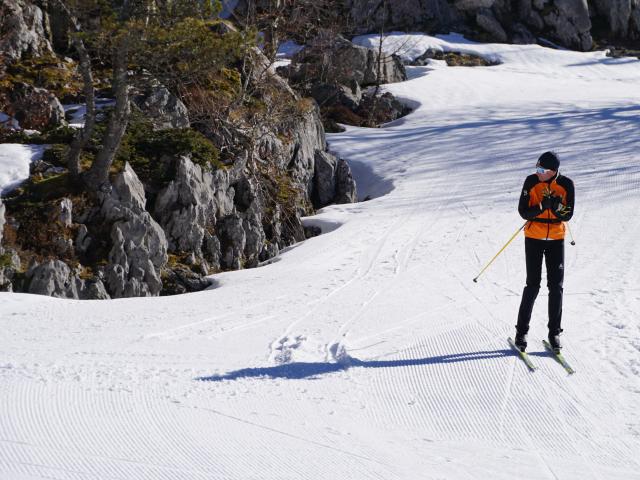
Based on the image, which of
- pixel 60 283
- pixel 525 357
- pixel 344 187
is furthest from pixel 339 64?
pixel 525 357

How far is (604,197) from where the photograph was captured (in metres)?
16.3

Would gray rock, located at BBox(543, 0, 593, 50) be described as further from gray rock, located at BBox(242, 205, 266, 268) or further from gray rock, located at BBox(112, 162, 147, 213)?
gray rock, located at BBox(112, 162, 147, 213)

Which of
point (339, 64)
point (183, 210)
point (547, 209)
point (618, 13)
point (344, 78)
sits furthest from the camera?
point (618, 13)

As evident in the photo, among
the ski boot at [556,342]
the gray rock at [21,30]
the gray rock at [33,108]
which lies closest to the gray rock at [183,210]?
the gray rock at [33,108]

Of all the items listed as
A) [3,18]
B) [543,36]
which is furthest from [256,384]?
[543,36]

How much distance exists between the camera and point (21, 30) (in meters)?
18.3

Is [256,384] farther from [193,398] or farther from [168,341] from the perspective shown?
[168,341]

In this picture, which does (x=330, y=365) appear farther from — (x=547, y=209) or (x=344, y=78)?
(x=344, y=78)

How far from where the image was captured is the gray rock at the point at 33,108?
14.7 metres

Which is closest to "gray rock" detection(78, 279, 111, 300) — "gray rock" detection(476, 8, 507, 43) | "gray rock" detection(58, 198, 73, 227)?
"gray rock" detection(58, 198, 73, 227)

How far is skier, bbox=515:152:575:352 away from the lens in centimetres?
638

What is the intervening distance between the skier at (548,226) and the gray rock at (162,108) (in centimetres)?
1110

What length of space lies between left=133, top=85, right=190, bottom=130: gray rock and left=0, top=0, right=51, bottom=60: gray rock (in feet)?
14.5

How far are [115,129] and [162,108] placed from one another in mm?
3914
